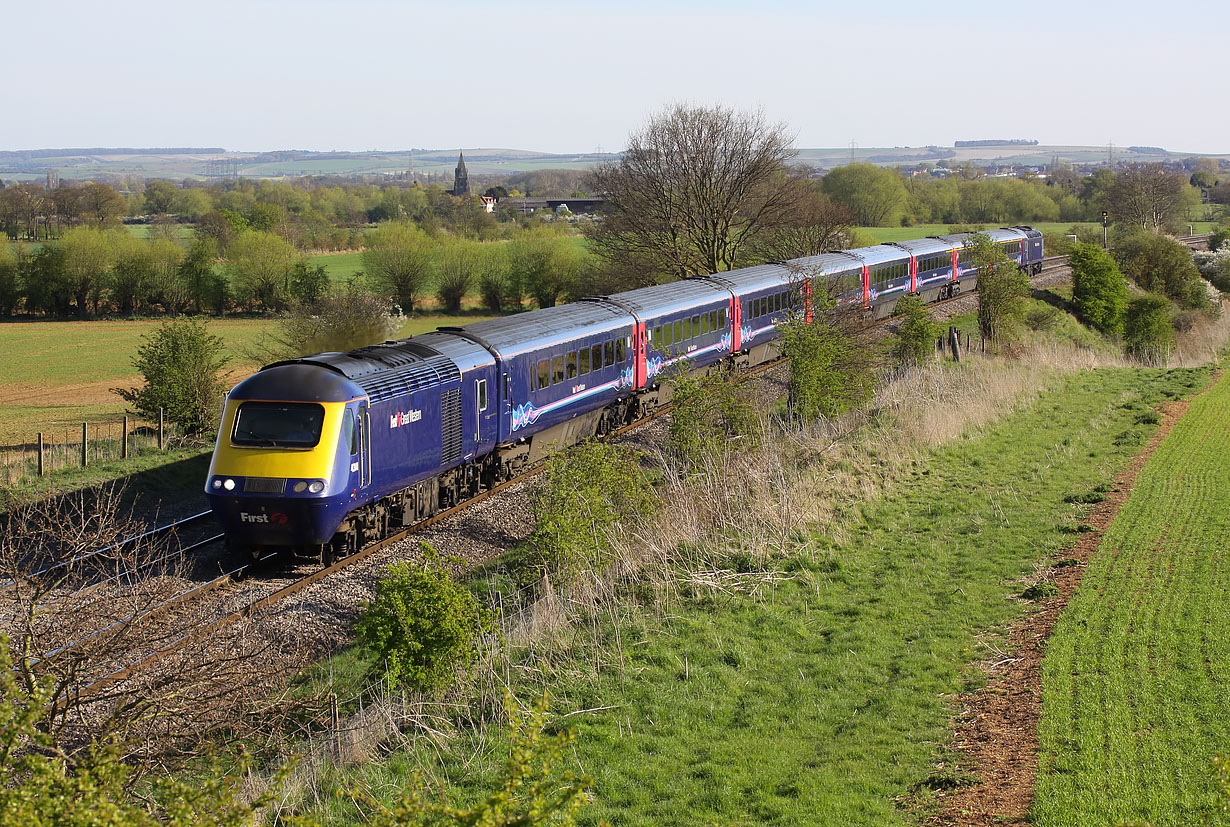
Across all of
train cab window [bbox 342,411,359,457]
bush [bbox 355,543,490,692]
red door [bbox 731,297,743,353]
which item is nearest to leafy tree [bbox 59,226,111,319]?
red door [bbox 731,297,743,353]

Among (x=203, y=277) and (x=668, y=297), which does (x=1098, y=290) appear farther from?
(x=203, y=277)

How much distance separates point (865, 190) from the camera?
9781 cm

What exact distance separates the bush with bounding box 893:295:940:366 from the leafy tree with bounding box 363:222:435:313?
4190 cm

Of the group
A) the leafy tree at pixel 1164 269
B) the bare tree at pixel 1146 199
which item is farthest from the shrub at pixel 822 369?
the bare tree at pixel 1146 199

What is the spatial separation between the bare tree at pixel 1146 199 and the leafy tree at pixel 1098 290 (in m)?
37.7

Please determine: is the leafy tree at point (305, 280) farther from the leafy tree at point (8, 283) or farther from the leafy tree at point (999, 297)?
the leafy tree at point (999, 297)

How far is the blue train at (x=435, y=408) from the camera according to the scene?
14508 millimetres

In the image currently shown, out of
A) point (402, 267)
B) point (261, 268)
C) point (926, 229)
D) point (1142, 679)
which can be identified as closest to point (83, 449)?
point (1142, 679)

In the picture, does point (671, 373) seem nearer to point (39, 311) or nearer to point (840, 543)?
point (840, 543)

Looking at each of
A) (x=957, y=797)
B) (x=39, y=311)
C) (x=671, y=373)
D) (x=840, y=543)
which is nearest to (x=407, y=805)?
(x=957, y=797)

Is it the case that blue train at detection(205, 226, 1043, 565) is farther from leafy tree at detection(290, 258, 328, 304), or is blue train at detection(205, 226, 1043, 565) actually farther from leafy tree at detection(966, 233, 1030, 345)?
leafy tree at detection(290, 258, 328, 304)

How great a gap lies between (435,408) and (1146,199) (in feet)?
272

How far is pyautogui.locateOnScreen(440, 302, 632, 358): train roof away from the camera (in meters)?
19.6

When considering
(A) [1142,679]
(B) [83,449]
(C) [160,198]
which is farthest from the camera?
(C) [160,198]
